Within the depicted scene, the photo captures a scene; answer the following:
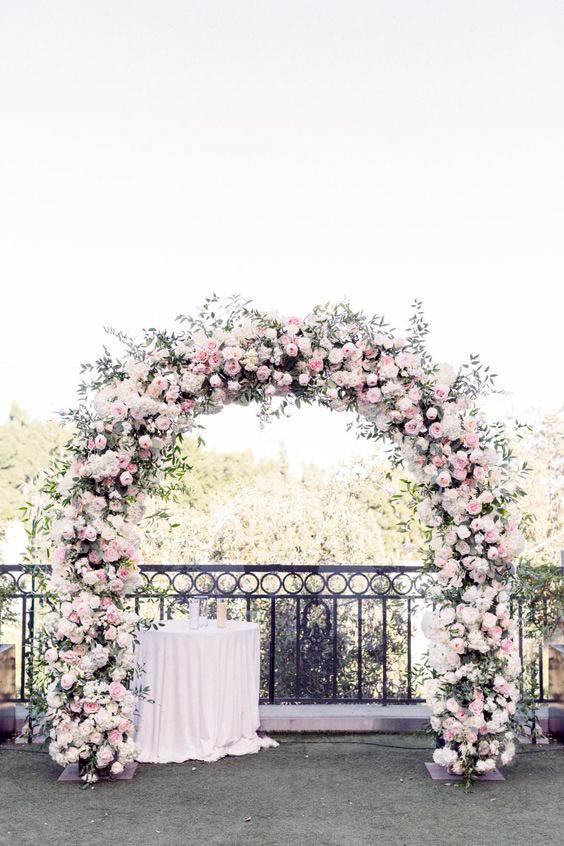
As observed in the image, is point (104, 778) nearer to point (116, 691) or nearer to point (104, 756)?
point (104, 756)

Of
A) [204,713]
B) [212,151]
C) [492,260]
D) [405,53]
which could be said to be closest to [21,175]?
[212,151]

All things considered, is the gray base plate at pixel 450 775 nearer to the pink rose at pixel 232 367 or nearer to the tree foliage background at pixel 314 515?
the pink rose at pixel 232 367

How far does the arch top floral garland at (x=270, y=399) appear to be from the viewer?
538cm

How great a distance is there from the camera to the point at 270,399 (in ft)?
18.7

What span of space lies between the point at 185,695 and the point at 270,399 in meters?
2.02

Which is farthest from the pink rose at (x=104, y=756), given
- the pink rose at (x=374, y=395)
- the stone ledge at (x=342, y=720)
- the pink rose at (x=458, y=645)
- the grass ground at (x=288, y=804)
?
the pink rose at (x=374, y=395)

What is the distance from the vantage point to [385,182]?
18.2 metres

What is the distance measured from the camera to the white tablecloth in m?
5.81

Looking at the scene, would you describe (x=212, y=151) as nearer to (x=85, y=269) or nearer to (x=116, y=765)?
(x=85, y=269)

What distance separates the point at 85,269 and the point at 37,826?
16.9 metres

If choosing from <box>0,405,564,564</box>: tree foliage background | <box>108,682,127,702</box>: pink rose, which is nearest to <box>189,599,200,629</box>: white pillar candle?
<box>108,682,127,702</box>: pink rose

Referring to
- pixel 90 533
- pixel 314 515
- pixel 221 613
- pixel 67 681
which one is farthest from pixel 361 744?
pixel 314 515

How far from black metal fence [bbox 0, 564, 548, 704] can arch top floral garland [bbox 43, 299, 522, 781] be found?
17.8 inches

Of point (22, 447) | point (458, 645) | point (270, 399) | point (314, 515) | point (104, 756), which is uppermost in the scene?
point (22, 447)
